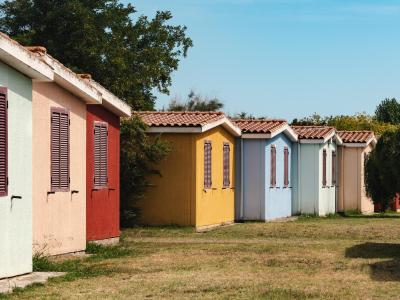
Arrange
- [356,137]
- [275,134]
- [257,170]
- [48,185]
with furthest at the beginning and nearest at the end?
[356,137] → [275,134] → [257,170] → [48,185]

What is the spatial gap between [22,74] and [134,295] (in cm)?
410

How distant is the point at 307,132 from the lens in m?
37.8

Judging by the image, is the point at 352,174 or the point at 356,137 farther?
the point at 352,174

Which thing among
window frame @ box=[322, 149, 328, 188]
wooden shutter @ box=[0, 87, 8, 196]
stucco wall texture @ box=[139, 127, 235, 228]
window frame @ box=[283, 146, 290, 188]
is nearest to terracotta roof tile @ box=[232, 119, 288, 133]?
window frame @ box=[283, 146, 290, 188]

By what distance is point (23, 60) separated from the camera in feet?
48.7

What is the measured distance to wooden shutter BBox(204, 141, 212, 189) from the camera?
29.2 meters

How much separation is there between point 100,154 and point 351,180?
21.0 m

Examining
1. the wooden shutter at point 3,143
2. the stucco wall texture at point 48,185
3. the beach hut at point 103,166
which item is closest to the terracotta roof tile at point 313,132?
the beach hut at point 103,166

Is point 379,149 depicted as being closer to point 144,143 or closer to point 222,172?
point 144,143

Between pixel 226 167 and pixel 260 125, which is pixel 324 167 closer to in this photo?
pixel 260 125

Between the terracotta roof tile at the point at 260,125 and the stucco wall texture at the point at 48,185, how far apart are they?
43.1ft

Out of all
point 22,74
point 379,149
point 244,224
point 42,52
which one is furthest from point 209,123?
point 22,74

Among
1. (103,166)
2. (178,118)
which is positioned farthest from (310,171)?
(103,166)

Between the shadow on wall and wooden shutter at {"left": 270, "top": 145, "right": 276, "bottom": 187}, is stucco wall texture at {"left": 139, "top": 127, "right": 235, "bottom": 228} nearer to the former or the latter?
wooden shutter at {"left": 270, "top": 145, "right": 276, "bottom": 187}
